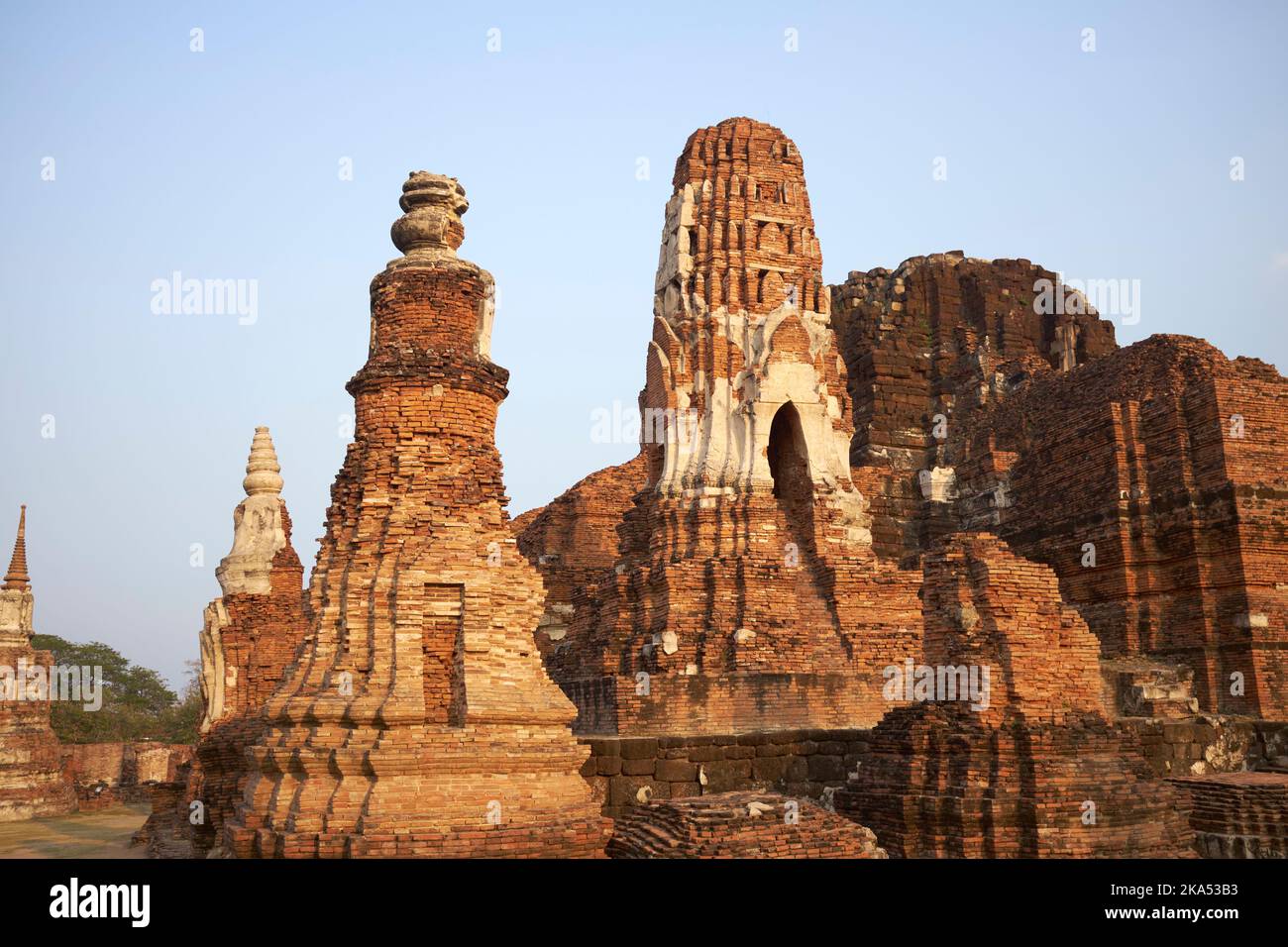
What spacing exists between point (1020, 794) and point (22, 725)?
71.1 feet

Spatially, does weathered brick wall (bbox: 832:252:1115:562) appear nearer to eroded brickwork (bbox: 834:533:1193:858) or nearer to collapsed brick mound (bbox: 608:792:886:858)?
eroded brickwork (bbox: 834:533:1193:858)

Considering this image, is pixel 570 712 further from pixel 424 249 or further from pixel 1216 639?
pixel 1216 639

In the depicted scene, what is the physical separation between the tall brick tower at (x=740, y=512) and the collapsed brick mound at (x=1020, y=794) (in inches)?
139

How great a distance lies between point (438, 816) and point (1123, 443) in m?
14.5

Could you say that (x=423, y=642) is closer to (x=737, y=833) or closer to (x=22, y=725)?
(x=737, y=833)

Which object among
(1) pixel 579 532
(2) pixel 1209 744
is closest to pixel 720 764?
(2) pixel 1209 744

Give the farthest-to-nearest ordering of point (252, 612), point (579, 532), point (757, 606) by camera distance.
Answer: point (579, 532) < point (252, 612) < point (757, 606)

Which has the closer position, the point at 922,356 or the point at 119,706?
the point at 922,356

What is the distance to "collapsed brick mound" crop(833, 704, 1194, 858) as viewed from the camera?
10.1 meters

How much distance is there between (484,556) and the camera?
937 cm

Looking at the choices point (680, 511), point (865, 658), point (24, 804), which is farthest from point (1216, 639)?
point (24, 804)

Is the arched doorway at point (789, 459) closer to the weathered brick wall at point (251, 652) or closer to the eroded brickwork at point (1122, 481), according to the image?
the eroded brickwork at point (1122, 481)

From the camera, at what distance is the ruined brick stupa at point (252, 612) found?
49.9 feet

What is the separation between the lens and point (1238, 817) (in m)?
11.0
